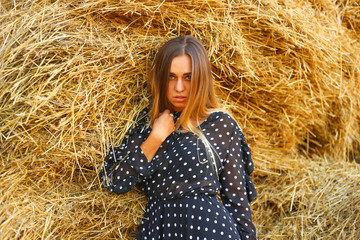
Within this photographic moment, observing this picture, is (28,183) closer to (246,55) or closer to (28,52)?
(28,52)

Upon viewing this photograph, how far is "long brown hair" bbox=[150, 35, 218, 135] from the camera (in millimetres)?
2139

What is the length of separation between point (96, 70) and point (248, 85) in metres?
1.00

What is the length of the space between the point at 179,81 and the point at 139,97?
0.34 m

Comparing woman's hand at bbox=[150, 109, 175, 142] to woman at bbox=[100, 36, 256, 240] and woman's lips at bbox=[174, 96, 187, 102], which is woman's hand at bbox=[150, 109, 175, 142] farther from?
woman's lips at bbox=[174, 96, 187, 102]

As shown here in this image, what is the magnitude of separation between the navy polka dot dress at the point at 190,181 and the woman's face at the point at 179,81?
192 mm

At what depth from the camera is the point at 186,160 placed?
2053mm

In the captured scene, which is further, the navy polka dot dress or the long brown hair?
the long brown hair

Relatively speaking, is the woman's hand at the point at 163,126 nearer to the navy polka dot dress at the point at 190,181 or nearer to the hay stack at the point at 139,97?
the navy polka dot dress at the point at 190,181

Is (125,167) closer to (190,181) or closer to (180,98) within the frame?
(190,181)

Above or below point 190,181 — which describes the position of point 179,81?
above

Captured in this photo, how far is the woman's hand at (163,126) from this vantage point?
2176 mm

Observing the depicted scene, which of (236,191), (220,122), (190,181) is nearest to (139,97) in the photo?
(220,122)

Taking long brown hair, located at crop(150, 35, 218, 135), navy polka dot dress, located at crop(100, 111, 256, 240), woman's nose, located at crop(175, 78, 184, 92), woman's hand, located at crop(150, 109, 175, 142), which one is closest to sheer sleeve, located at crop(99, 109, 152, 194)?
navy polka dot dress, located at crop(100, 111, 256, 240)

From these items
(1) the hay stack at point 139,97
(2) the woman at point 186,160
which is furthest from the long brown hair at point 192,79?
(1) the hay stack at point 139,97
